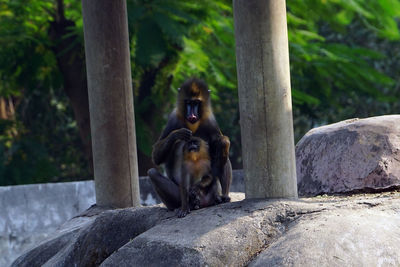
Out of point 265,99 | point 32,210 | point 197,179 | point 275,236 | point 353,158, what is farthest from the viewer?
point 32,210

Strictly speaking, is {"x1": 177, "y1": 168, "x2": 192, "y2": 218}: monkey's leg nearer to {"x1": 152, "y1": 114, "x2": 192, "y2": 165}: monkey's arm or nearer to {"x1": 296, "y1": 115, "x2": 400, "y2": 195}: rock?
{"x1": 152, "y1": 114, "x2": 192, "y2": 165}: monkey's arm

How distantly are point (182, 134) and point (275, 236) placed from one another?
1307 mm

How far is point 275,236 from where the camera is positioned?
513cm

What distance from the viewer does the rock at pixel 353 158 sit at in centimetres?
648

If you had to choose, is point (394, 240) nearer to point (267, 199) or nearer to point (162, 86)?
point (267, 199)

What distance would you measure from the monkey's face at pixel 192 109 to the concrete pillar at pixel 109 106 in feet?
5.89

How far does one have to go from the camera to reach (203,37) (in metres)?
10.9

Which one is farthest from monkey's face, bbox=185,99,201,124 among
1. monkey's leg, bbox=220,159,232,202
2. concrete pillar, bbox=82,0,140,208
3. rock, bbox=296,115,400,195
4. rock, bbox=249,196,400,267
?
concrete pillar, bbox=82,0,140,208

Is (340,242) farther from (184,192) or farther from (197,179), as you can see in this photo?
(197,179)

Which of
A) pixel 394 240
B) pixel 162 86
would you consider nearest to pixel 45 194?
pixel 162 86

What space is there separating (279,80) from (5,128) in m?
8.31

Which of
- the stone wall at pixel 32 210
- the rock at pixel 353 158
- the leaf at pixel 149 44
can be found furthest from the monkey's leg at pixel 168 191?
the stone wall at pixel 32 210

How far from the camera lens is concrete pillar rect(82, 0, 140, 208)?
24.8ft

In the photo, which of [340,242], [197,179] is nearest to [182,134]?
[197,179]
